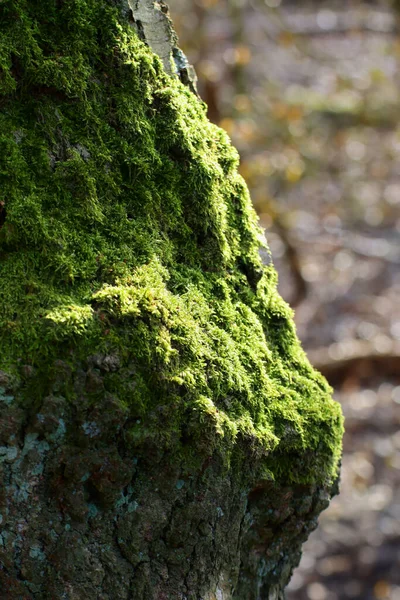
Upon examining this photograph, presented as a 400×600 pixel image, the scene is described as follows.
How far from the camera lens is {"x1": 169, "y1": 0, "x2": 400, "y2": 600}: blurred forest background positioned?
533 cm

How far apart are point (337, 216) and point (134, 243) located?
6.83 m

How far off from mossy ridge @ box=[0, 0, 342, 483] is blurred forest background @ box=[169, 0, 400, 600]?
151 inches

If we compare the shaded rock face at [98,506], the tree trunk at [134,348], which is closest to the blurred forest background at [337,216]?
the tree trunk at [134,348]

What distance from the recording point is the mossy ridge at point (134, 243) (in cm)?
129

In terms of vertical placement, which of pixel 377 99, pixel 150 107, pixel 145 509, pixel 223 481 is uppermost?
pixel 377 99

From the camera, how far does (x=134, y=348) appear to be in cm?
128

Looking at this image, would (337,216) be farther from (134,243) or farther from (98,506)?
(98,506)

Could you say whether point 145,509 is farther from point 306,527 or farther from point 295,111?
point 295,111

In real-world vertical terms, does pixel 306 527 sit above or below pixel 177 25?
below

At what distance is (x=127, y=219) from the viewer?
57.9 inches

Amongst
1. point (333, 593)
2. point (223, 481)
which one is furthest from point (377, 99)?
point (223, 481)

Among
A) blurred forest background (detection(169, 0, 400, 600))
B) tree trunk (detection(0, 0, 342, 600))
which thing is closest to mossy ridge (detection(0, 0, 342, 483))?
tree trunk (detection(0, 0, 342, 600))

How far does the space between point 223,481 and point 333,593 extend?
4049mm

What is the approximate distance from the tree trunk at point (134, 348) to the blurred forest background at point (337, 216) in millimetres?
3804
